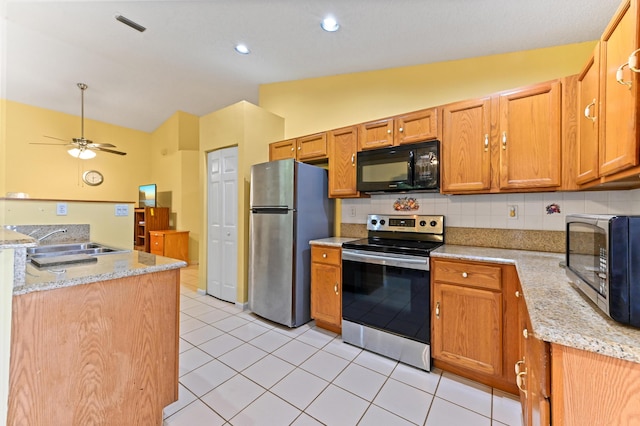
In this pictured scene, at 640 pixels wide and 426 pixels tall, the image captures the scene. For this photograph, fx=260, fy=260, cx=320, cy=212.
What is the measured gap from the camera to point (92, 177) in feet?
19.1

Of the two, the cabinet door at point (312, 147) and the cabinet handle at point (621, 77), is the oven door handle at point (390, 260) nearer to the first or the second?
the cabinet door at point (312, 147)

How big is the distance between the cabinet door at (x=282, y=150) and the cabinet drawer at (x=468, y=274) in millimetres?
2030

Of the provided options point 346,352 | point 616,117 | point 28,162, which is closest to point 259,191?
point 346,352

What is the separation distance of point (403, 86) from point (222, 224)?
108 inches

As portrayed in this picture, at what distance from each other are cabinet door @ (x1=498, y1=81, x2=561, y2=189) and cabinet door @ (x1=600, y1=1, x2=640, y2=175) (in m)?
0.54

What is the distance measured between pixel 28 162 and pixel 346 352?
22.7 feet

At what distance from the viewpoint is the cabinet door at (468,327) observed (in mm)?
1696

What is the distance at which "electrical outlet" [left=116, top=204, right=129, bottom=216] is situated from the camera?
2527mm

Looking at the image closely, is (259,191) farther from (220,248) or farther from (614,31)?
(614,31)

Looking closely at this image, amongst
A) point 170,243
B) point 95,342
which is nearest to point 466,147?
point 95,342

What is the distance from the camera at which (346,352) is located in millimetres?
2232

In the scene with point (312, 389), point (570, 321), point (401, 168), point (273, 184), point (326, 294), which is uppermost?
point (401, 168)

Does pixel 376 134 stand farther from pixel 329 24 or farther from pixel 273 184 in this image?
pixel 273 184

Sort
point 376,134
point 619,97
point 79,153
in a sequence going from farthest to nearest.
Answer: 1. point 79,153
2. point 376,134
3. point 619,97
